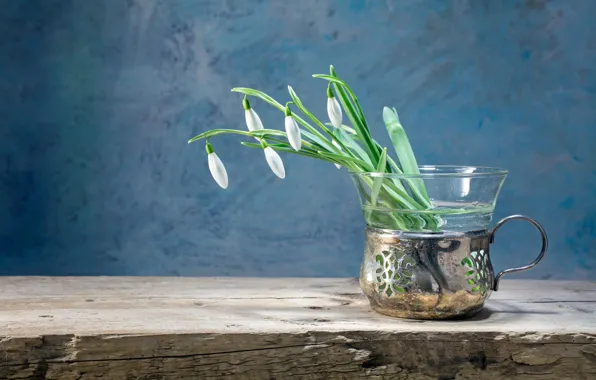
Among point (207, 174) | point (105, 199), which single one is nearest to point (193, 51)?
point (207, 174)

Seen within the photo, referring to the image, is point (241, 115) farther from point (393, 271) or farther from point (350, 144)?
point (393, 271)

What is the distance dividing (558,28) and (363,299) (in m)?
0.94

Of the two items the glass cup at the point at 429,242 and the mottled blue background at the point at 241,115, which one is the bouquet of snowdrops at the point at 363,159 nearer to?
the glass cup at the point at 429,242

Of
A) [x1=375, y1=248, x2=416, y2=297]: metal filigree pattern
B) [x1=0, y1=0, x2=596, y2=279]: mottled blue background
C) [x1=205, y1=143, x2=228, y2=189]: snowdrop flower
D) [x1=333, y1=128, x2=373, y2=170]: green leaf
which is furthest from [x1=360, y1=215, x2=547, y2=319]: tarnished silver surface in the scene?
[x1=0, y1=0, x2=596, y2=279]: mottled blue background

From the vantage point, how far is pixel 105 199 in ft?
5.64

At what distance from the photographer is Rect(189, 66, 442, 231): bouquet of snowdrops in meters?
0.99

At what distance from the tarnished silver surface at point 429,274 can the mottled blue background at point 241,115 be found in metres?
0.74

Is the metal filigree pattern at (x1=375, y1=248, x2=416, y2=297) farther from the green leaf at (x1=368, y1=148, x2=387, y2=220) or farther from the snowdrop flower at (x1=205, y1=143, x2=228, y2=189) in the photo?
the snowdrop flower at (x1=205, y1=143, x2=228, y2=189)

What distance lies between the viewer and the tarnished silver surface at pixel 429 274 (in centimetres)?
99

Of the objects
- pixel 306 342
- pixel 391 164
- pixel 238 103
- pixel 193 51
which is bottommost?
pixel 306 342

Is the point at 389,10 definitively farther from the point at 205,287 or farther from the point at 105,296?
the point at 105,296

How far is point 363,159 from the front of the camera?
1.08 meters

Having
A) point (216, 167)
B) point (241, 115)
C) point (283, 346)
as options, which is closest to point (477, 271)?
point (283, 346)

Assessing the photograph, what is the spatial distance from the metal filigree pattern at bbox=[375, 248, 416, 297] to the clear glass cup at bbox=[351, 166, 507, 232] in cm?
4
